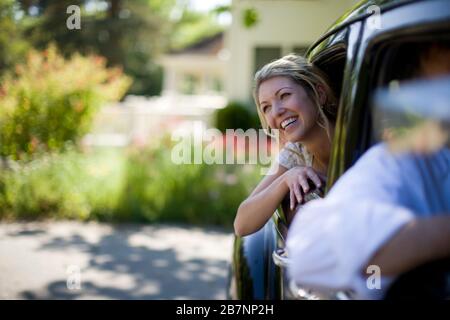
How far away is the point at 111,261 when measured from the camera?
5492mm

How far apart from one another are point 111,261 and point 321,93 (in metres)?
4.09

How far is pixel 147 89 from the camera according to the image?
3581 cm

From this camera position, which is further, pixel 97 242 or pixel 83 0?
pixel 83 0

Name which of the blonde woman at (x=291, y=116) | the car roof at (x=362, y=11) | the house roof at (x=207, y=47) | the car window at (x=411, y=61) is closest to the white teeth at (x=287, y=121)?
the blonde woman at (x=291, y=116)

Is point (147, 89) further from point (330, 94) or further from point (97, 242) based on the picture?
point (330, 94)

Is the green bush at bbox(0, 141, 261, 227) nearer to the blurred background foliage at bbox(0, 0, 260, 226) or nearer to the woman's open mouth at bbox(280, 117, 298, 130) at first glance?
the blurred background foliage at bbox(0, 0, 260, 226)

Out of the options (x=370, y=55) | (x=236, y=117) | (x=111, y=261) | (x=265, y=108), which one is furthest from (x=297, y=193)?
(x=236, y=117)

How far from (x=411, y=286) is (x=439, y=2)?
2.15 feet

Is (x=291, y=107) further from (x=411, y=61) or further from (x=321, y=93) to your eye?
(x=411, y=61)

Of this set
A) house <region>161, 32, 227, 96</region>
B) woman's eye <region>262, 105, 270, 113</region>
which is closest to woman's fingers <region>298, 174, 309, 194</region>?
woman's eye <region>262, 105, 270, 113</region>

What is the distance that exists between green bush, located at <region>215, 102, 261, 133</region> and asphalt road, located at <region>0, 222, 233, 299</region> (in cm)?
721

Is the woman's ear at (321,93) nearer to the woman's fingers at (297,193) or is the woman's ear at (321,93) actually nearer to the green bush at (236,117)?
the woman's fingers at (297,193)

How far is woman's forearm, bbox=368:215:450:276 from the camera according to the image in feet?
3.44
